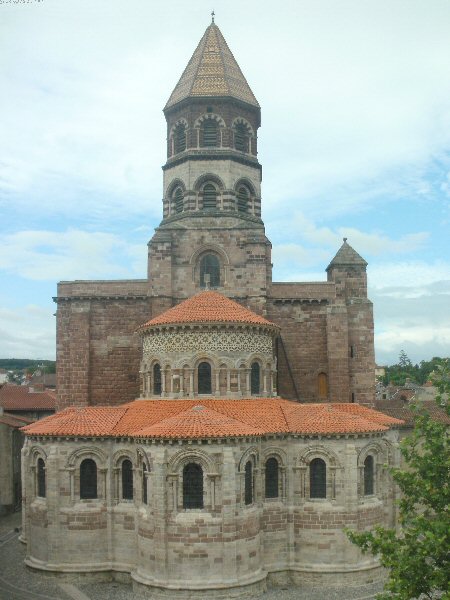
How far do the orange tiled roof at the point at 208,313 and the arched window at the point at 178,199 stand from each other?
881 centimetres

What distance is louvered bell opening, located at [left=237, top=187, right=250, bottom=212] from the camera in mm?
40844

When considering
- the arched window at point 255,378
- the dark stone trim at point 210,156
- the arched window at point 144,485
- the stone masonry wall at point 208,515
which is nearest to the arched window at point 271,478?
the stone masonry wall at point 208,515

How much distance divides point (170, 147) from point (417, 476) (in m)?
28.7

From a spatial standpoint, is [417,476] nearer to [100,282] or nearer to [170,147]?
[100,282]

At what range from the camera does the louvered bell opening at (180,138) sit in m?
41.3

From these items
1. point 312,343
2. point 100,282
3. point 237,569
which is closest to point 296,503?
point 237,569

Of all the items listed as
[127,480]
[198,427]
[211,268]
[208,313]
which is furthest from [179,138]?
[127,480]

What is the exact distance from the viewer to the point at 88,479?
2950cm

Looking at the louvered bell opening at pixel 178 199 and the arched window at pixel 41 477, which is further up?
the louvered bell opening at pixel 178 199

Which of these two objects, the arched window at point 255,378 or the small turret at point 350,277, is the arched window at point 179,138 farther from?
the arched window at point 255,378

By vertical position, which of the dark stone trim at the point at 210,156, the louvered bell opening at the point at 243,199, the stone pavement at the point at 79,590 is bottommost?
the stone pavement at the point at 79,590

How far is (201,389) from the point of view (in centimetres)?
3153

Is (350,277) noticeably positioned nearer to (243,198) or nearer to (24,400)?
(243,198)

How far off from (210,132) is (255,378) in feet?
52.4
